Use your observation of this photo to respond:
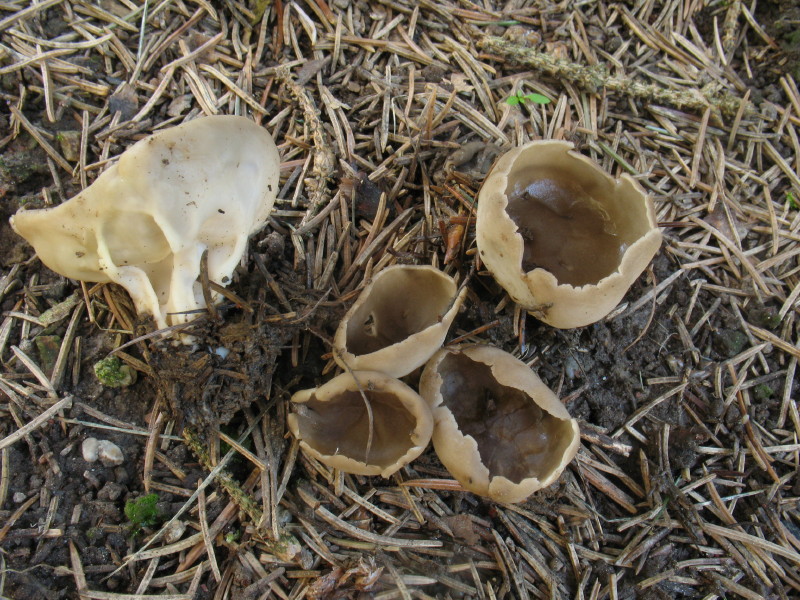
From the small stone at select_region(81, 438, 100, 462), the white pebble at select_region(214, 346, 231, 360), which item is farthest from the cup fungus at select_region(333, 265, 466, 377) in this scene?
the small stone at select_region(81, 438, 100, 462)

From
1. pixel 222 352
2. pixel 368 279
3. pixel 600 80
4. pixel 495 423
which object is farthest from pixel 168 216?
pixel 600 80

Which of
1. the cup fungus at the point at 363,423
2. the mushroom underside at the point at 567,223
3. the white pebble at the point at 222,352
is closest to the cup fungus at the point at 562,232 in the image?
the mushroom underside at the point at 567,223

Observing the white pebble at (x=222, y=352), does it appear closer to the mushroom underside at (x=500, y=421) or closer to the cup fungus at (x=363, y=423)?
the cup fungus at (x=363, y=423)


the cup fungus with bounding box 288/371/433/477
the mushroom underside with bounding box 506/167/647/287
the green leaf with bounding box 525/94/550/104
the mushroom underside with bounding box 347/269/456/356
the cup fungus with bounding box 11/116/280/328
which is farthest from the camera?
the green leaf with bounding box 525/94/550/104

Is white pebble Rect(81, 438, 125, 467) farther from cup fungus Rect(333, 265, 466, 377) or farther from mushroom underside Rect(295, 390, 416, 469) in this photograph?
cup fungus Rect(333, 265, 466, 377)

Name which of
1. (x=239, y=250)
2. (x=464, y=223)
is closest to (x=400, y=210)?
(x=464, y=223)

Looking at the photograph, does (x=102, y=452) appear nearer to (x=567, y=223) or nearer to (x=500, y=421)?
(x=500, y=421)
